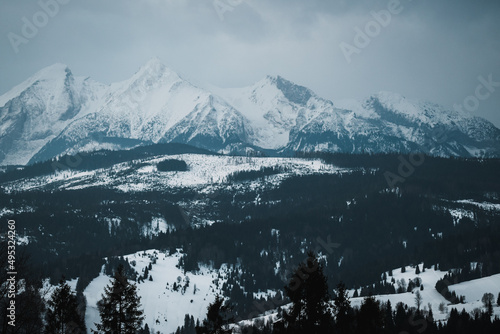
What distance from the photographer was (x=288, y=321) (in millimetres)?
49000

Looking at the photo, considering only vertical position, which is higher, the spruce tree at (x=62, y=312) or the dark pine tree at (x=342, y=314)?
the spruce tree at (x=62, y=312)

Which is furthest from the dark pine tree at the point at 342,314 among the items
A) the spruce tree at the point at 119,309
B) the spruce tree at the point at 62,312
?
the spruce tree at the point at 62,312

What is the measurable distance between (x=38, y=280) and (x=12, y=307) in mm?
2315

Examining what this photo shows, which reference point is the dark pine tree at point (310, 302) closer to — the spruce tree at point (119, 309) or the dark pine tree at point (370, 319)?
the dark pine tree at point (370, 319)

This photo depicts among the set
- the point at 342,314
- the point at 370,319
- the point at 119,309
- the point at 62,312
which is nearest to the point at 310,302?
the point at 370,319

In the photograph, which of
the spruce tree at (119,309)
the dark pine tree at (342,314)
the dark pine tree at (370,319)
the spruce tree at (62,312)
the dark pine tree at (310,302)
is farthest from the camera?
the dark pine tree at (342,314)

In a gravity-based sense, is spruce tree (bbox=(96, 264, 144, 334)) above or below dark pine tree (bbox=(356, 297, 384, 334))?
above

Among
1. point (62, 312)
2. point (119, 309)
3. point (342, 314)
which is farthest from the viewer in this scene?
point (342, 314)

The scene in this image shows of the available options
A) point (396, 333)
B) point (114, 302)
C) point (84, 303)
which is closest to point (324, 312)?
point (114, 302)

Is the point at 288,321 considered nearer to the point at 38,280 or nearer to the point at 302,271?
the point at 302,271

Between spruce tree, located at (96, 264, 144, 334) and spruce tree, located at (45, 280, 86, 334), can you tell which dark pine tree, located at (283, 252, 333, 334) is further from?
spruce tree, located at (45, 280, 86, 334)

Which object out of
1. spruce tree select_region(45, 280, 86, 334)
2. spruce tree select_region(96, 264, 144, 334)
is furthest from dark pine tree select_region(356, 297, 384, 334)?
spruce tree select_region(45, 280, 86, 334)

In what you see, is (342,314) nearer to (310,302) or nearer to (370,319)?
(370,319)

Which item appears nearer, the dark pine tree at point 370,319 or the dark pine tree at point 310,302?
the dark pine tree at point 310,302
